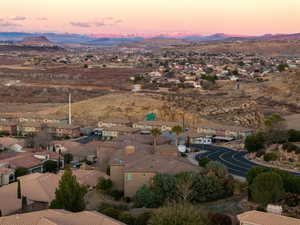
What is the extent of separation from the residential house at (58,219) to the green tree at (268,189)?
856 cm

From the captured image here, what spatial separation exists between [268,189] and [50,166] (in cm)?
2298

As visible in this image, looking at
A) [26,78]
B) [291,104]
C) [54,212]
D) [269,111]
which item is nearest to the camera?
[54,212]

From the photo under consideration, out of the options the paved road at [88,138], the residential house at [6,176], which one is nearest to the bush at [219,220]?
the residential house at [6,176]

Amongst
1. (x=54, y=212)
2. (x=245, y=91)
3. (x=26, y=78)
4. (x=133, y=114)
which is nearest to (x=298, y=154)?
(x=54, y=212)

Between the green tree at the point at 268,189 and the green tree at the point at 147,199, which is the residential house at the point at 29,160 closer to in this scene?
the green tree at the point at 147,199

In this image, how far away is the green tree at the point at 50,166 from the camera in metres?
42.1

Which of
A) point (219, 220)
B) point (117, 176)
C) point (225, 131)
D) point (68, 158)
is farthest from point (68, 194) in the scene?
point (225, 131)

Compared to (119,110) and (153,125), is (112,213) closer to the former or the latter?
(153,125)

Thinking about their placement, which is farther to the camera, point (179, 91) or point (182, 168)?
point (179, 91)

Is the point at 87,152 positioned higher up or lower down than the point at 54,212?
lower down

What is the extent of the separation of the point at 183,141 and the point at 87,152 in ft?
37.6

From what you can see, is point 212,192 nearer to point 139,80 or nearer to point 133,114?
point 133,114

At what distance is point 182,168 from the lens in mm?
31719

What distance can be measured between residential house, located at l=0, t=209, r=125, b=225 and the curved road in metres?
17.4
